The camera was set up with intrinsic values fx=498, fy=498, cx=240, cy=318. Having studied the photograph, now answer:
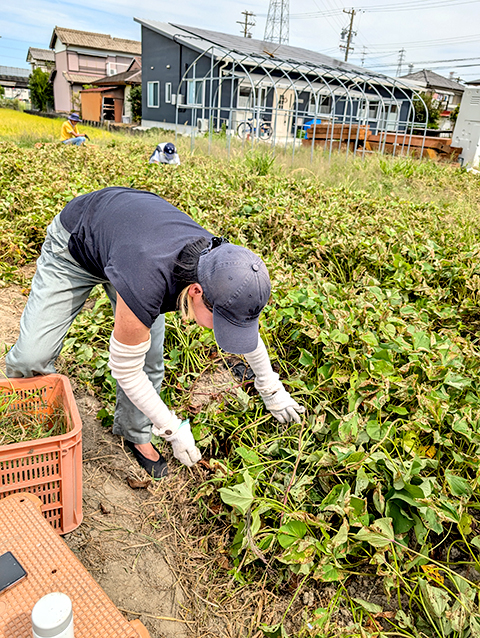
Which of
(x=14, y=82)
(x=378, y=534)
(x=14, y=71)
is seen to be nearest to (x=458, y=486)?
(x=378, y=534)

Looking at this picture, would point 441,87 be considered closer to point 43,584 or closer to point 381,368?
point 381,368

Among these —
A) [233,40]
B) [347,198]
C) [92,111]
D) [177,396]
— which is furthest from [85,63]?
[177,396]

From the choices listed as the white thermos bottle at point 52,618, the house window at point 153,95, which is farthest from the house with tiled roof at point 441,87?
the white thermos bottle at point 52,618

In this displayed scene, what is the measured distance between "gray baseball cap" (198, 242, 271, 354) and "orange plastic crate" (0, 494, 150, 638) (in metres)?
0.74

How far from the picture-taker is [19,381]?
1.94m

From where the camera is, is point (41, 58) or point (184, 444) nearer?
point (184, 444)

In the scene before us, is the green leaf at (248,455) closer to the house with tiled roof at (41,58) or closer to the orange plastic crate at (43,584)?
the orange plastic crate at (43,584)

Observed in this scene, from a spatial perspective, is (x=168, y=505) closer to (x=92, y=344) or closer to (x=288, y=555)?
(x=288, y=555)

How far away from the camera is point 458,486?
1.67m

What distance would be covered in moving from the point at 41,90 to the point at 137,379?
4098 centimetres

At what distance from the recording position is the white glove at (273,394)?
2.07 meters

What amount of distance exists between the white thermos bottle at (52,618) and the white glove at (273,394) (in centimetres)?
121

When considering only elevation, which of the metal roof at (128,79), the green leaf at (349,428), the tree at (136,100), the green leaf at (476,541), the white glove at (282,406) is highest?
the metal roof at (128,79)

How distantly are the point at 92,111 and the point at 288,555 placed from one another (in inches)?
1287
